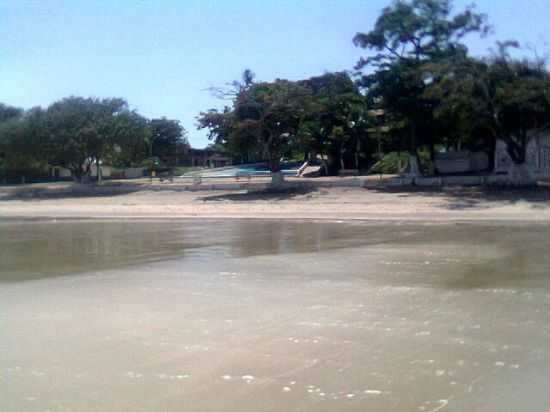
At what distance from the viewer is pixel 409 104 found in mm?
40594

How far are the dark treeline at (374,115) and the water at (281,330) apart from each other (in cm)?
1774

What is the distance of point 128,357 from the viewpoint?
895cm

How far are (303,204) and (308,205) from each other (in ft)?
1.39

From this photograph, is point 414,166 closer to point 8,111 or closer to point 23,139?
point 23,139

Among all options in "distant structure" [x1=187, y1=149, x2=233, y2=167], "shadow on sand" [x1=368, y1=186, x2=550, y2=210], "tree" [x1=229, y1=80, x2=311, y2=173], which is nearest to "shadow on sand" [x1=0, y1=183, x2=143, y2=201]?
"tree" [x1=229, y1=80, x2=311, y2=173]

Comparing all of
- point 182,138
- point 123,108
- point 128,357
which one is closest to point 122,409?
point 128,357

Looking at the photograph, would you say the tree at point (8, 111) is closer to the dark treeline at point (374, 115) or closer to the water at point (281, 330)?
the dark treeline at point (374, 115)

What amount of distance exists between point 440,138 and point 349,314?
3473 cm

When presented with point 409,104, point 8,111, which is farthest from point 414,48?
point 8,111

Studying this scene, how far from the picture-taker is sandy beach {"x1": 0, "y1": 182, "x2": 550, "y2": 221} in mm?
31344

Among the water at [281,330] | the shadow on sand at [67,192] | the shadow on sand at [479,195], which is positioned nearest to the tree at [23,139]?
the shadow on sand at [67,192]

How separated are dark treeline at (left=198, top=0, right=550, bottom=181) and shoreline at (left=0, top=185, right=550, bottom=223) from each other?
12.4 feet

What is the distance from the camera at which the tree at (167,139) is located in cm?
8806

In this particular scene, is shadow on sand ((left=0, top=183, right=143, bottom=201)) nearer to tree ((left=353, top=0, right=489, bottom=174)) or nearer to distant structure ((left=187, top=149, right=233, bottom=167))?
tree ((left=353, top=0, right=489, bottom=174))
